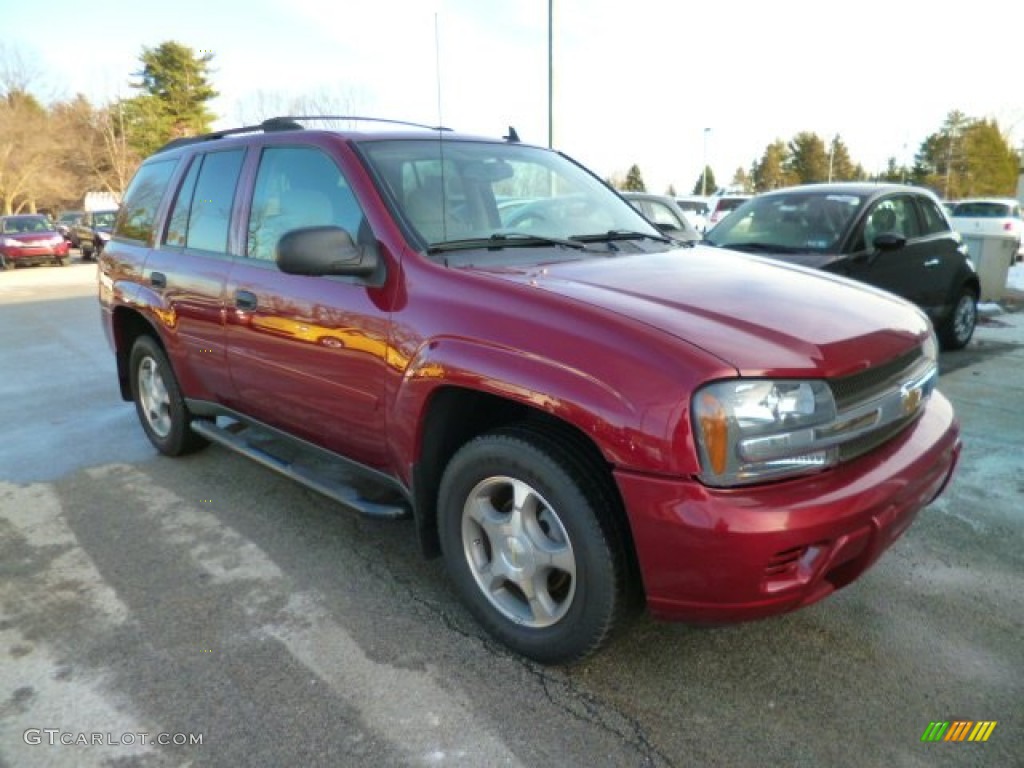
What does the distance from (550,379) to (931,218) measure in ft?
22.3

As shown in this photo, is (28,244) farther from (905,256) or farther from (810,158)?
(810,158)

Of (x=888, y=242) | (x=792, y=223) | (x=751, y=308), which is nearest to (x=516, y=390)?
(x=751, y=308)

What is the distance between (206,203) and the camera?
3.99 meters

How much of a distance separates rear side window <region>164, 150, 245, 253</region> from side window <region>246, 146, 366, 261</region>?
0.89 feet

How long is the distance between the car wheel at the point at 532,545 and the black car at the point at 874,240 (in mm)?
4489

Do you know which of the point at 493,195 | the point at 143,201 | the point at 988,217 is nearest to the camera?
the point at 493,195

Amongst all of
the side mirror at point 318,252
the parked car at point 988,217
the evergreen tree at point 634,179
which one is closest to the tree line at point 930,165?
the evergreen tree at point 634,179

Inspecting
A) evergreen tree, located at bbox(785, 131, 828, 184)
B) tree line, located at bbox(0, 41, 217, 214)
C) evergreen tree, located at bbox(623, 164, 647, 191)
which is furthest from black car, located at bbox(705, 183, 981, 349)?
evergreen tree, located at bbox(785, 131, 828, 184)

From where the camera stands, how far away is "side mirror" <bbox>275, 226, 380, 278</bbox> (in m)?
2.63

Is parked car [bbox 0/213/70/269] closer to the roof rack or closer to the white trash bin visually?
the roof rack

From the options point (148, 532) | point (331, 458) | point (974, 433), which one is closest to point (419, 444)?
point (331, 458)

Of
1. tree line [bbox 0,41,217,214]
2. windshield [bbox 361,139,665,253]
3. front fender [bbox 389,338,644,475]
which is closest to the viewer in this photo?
front fender [bbox 389,338,644,475]

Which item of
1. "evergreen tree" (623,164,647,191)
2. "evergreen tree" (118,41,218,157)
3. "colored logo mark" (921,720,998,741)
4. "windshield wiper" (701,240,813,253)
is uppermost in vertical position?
"evergreen tree" (118,41,218,157)

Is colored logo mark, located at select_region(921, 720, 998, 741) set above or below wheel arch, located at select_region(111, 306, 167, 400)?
below
